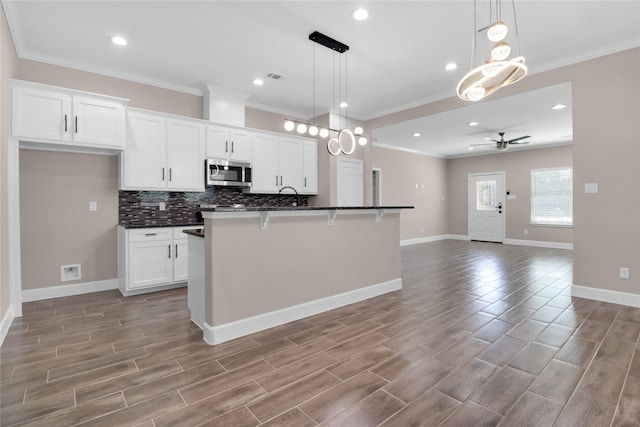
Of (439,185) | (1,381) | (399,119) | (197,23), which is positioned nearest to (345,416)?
(1,381)

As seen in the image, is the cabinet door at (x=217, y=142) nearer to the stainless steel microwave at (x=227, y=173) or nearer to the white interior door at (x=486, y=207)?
the stainless steel microwave at (x=227, y=173)

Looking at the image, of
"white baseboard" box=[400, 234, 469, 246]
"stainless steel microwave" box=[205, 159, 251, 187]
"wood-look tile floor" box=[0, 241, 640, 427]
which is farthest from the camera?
"white baseboard" box=[400, 234, 469, 246]

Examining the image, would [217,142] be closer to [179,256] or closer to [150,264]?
[179,256]

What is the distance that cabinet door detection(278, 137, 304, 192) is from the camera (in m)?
5.62

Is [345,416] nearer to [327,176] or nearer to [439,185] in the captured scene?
[327,176]

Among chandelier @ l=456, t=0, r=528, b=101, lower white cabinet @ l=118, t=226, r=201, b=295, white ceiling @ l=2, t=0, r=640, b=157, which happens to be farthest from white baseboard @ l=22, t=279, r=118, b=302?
chandelier @ l=456, t=0, r=528, b=101

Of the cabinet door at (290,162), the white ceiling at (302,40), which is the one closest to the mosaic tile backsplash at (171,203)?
the cabinet door at (290,162)

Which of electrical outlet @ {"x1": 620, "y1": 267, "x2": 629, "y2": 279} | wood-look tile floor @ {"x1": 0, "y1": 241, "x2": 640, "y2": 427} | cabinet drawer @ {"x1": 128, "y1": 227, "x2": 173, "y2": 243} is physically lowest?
wood-look tile floor @ {"x1": 0, "y1": 241, "x2": 640, "y2": 427}

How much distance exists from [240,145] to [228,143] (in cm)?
21

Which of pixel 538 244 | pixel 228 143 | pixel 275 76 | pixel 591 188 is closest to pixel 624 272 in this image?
pixel 591 188

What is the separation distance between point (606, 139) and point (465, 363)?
10.9ft

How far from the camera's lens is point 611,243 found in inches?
144

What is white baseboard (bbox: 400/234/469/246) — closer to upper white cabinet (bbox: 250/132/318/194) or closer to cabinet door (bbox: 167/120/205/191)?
upper white cabinet (bbox: 250/132/318/194)

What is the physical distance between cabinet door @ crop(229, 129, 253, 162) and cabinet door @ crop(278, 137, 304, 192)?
1.97ft
